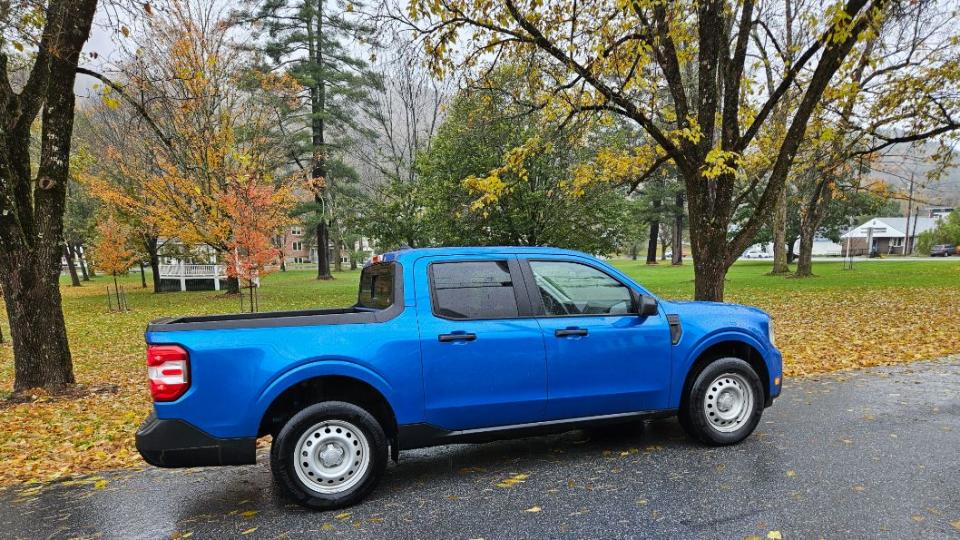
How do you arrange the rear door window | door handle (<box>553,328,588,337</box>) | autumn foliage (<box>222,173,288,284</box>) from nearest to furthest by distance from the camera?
the rear door window → door handle (<box>553,328,588,337</box>) → autumn foliage (<box>222,173,288,284</box>)

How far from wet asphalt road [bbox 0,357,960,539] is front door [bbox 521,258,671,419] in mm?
536

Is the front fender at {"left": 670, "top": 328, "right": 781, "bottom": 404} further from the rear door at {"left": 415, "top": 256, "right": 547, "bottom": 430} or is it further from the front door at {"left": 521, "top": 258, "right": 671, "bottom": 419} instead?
the rear door at {"left": 415, "top": 256, "right": 547, "bottom": 430}

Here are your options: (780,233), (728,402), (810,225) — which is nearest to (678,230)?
(780,233)

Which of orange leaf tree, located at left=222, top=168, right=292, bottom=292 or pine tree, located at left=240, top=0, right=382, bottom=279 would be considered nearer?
orange leaf tree, located at left=222, top=168, right=292, bottom=292

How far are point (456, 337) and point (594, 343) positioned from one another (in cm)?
115

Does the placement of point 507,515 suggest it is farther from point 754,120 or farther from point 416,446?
point 754,120

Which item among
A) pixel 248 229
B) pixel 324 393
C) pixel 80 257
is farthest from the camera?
pixel 80 257

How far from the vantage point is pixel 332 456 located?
12.5ft

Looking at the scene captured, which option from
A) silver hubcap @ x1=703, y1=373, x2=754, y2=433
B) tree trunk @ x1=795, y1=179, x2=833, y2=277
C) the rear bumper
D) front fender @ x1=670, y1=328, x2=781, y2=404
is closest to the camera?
the rear bumper

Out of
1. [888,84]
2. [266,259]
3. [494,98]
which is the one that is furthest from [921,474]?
Answer: [266,259]

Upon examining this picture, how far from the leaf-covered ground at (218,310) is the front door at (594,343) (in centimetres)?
404

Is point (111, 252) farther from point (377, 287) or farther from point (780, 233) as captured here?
point (780, 233)

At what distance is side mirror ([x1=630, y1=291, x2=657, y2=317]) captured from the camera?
4.44 meters

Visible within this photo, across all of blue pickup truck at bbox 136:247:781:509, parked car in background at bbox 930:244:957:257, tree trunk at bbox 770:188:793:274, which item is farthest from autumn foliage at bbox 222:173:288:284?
parked car in background at bbox 930:244:957:257
